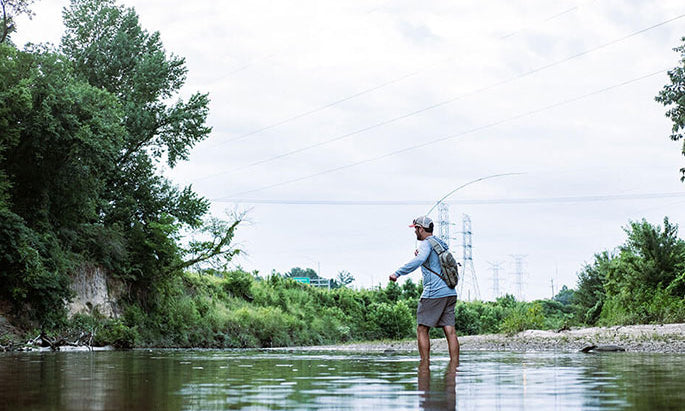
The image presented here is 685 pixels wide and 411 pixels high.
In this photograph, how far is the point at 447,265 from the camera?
12125 millimetres

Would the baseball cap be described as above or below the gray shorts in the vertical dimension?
above

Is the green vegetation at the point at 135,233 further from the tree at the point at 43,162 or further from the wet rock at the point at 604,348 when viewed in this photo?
the wet rock at the point at 604,348

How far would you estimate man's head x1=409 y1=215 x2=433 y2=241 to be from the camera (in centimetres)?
1233

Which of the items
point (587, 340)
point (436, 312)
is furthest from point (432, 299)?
point (587, 340)

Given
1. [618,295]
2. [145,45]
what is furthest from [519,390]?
[145,45]

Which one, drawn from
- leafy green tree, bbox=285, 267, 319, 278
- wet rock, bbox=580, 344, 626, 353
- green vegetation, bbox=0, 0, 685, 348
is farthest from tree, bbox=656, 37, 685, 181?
leafy green tree, bbox=285, 267, 319, 278

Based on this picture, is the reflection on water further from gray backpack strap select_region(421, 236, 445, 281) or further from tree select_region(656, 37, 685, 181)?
tree select_region(656, 37, 685, 181)

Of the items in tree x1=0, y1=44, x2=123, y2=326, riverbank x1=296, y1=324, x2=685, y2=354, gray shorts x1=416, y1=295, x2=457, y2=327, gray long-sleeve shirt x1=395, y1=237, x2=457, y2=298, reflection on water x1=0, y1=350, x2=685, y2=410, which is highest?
tree x1=0, y1=44, x2=123, y2=326

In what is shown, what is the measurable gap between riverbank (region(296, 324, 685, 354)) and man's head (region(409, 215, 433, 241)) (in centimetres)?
785

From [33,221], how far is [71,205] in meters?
2.08

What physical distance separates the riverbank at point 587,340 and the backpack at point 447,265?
750 cm

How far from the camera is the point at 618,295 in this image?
31422mm

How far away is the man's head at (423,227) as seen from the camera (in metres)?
12.3

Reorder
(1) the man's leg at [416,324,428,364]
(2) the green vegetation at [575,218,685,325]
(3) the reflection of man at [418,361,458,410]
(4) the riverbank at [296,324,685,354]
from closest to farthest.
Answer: (3) the reflection of man at [418,361,458,410], (1) the man's leg at [416,324,428,364], (4) the riverbank at [296,324,685,354], (2) the green vegetation at [575,218,685,325]
